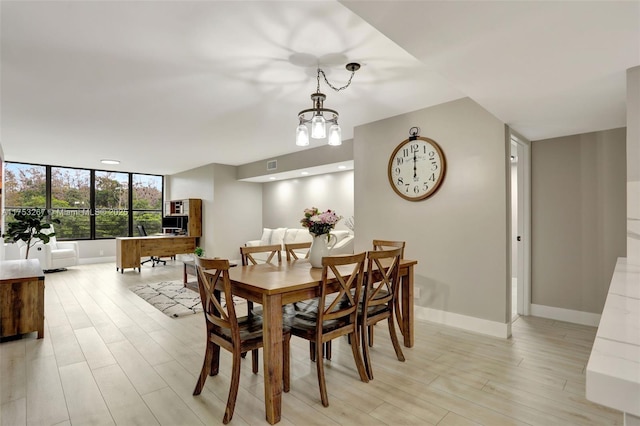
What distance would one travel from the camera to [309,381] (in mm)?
2320

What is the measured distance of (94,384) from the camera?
227cm

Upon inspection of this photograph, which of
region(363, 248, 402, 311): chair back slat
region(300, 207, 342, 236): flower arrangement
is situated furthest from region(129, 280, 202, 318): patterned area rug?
region(363, 248, 402, 311): chair back slat

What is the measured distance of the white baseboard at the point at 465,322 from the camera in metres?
3.14

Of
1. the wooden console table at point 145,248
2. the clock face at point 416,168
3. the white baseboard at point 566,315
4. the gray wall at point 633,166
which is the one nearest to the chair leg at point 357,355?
the gray wall at point 633,166

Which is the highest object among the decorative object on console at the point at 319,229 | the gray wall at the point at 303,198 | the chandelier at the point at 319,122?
the chandelier at the point at 319,122

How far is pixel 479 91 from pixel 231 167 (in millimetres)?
6217

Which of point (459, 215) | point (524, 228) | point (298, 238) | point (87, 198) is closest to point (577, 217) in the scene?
point (524, 228)

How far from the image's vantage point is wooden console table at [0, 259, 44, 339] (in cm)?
300

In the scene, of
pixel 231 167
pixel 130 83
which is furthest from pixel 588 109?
pixel 231 167

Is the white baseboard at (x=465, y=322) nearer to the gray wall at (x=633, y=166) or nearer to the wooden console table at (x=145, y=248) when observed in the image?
the gray wall at (x=633, y=166)

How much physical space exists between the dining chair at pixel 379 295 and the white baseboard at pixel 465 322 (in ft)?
3.54

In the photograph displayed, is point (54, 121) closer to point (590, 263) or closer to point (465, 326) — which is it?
point (465, 326)

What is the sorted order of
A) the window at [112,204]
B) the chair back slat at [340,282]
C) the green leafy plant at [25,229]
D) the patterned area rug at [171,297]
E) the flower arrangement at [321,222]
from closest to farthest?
1. the chair back slat at [340,282]
2. the flower arrangement at [321,222]
3. the patterned area rug at [171,297]
4. the green leafy plant at [25,229]
5. the window at [112,204]

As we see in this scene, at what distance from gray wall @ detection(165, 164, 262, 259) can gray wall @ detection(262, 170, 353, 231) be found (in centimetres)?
31
